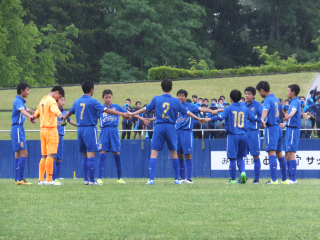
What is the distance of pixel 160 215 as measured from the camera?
20.2 ft

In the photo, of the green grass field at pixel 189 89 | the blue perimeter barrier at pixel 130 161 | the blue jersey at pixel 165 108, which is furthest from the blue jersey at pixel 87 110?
the green grass field at pixel 189 89

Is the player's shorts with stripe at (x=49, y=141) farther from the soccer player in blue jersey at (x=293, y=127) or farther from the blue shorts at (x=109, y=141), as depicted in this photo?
the soccer player in blue jersey at (x=293, y=127)

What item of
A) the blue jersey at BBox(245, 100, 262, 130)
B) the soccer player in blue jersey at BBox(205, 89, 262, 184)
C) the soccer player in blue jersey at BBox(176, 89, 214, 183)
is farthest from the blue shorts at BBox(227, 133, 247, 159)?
the soccer player in blue jersey at BBox(176, 89, 214, 183)

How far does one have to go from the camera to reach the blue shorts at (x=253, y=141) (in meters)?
11.8

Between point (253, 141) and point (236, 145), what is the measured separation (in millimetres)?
905

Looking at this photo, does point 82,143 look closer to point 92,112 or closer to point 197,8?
point 92,112

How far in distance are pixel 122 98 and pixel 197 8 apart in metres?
27.9

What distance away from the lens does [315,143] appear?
56.9 ft

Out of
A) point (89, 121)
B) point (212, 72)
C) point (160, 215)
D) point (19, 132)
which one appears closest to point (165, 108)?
point (89, 121)

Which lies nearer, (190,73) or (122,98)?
(122,98)

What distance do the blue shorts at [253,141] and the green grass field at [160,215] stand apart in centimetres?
318

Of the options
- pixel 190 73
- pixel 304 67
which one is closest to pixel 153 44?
pixel 190 73

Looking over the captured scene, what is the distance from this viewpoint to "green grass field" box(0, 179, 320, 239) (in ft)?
16.8

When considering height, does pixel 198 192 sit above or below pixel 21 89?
below
